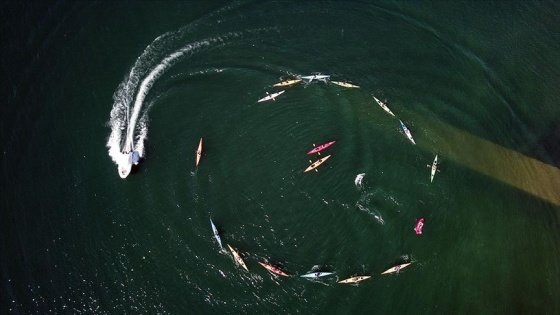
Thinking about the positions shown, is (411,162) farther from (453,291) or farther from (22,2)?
(22,2)

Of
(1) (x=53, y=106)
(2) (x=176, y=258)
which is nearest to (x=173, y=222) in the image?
(2) (x=176, y=258)

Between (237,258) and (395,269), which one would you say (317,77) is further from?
(395,269)

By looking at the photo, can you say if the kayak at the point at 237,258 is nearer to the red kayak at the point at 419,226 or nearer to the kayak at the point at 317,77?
the red kayak at the point at 419,226

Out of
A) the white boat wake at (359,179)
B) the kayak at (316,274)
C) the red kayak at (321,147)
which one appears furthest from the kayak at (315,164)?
the kayak at (316,274)

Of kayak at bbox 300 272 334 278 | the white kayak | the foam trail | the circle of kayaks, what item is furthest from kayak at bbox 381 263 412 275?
the foam trail

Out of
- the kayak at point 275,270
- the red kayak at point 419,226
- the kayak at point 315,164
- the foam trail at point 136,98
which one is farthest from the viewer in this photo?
the kayak at point 315,164

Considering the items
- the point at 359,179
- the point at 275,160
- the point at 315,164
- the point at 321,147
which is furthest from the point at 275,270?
the point at 321,147

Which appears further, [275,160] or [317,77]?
[317,77]

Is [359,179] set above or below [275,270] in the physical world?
above
